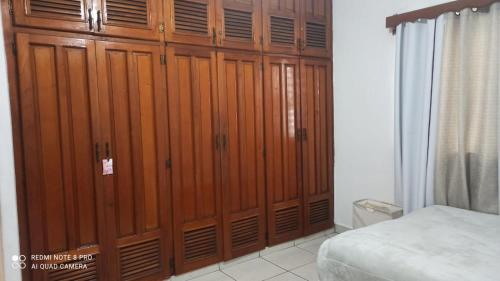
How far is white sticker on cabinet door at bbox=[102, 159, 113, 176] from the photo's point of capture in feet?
8.00

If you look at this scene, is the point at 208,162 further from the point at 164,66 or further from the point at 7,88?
the point at 7,88

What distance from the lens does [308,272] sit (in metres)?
2.93

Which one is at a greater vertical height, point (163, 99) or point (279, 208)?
point (163, 99)

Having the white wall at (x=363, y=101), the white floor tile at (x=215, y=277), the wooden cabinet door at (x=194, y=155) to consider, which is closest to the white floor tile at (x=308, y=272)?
the white floor tile at (x=215, y=277)

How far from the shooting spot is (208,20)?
112 inches

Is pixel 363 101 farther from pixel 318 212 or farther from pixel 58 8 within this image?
pixel 58 8

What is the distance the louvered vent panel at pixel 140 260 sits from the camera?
2.56 meters

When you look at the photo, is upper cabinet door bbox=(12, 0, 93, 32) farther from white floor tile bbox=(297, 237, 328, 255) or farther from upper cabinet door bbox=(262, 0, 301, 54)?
white floor tile bbox=(297, 237, 328, 255)

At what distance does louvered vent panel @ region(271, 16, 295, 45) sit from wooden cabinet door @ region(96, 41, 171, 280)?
116cm

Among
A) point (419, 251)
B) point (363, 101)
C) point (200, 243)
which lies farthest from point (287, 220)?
point (419, 251)

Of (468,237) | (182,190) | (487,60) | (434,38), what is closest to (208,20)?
(182,190)

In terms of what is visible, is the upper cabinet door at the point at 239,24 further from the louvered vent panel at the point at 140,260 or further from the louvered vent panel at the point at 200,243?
the louvered vent panel at the point at 140,260

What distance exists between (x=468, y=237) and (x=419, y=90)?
1306 millimetres

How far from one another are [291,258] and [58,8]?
268 centimetres
